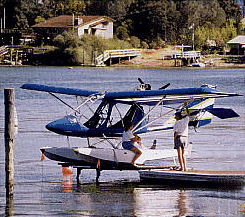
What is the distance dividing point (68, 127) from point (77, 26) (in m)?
79.2

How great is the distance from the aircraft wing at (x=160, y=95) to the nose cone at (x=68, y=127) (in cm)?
112

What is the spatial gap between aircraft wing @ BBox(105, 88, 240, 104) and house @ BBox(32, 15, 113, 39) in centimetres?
7781

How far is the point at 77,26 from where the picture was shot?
310 ft

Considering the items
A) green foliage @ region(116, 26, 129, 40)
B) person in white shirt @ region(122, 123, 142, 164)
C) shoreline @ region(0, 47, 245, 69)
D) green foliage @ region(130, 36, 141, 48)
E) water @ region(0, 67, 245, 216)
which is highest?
green foliage @ region(116, 26, 129, 40)

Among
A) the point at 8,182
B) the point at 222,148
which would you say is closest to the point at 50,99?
the point at 222,148

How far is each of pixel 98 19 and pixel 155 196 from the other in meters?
84.9

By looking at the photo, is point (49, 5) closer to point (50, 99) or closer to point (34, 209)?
point (50, 99)

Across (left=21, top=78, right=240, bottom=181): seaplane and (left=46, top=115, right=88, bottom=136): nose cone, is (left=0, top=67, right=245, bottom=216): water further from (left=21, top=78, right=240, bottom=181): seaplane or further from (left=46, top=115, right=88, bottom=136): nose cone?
(left=46, top=115, right=88, bottom=136): nose cone

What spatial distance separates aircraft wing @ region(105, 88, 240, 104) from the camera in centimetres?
1628

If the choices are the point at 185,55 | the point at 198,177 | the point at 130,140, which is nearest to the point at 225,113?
the point at 198,177

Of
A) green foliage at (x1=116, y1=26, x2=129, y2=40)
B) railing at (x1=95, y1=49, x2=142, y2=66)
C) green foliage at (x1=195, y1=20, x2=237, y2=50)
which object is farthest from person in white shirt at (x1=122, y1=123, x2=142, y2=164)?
green foliage at (x1=195, y1=20, x2=237, y2=50)

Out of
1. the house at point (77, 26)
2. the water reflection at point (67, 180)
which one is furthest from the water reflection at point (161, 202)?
the house at point (77, 26)

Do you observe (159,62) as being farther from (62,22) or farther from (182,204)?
(182,204)

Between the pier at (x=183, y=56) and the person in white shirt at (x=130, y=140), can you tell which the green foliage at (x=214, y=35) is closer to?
the pier at (x=183, y=56)
